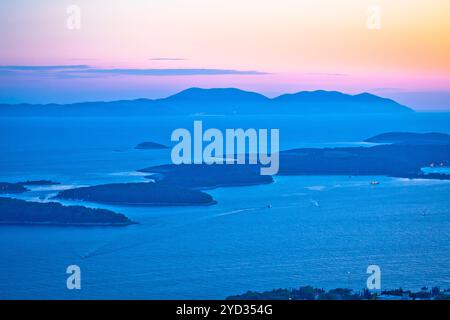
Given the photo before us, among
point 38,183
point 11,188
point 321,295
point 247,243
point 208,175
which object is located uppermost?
point 208,175

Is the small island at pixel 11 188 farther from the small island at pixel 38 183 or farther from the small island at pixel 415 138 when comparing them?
the small island at pixel 415 138

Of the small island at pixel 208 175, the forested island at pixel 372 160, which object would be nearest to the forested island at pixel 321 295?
the small island at pixel 208 175

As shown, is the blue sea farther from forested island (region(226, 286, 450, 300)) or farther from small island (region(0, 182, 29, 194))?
forested island (region(226, 286, 450, 300))

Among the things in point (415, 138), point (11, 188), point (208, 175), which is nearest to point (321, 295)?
point (11, 188)

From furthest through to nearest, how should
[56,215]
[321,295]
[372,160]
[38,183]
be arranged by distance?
[372,160] < [38,183] < [56,215] < [321,295]

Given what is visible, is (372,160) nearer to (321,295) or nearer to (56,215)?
A: (56,215)
